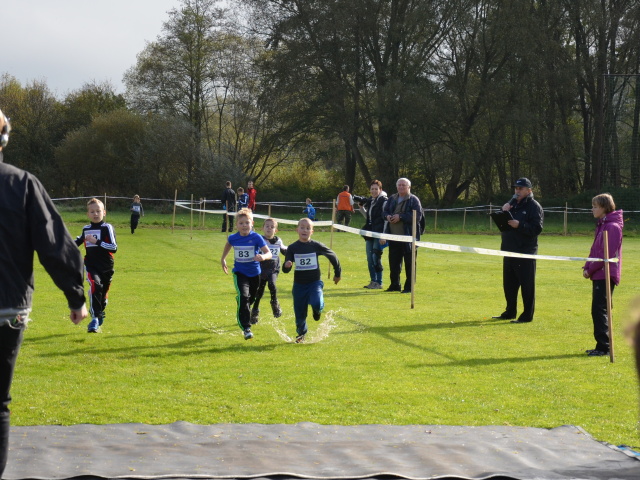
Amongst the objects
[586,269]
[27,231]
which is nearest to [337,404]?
[27,231]

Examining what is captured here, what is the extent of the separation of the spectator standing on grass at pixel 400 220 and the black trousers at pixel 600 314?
5.24 metres

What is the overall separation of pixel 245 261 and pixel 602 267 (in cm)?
413

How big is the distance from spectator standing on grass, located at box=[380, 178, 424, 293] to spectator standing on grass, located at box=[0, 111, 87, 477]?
412 inches

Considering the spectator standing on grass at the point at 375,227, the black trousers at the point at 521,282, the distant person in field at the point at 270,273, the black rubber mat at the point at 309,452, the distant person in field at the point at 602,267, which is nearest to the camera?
the black rubber mat at the point at 309,452

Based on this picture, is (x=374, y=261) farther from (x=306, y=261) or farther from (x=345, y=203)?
(x=345, y=203)

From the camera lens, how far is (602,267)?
9094mm

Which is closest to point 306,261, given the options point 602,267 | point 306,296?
point 306,296

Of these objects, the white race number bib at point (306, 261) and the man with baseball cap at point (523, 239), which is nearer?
the white race number bib at point (306, 261)

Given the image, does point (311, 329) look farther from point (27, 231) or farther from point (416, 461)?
point (27, 231)

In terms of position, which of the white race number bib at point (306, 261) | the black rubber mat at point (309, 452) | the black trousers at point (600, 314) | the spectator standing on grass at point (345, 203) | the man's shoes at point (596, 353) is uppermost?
the spectator standing on grass at point (345, 203)

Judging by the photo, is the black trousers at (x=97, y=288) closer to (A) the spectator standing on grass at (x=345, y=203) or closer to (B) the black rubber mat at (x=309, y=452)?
(B) the black rubber mat at (x=309, y=452)

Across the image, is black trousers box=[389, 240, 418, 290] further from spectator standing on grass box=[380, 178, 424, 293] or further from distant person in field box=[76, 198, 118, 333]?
distant person in field box=[76, 198, 118, 333]

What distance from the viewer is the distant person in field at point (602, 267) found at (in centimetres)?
914

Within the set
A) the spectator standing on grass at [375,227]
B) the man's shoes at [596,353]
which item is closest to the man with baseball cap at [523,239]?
the man's shoes at [596,353]
